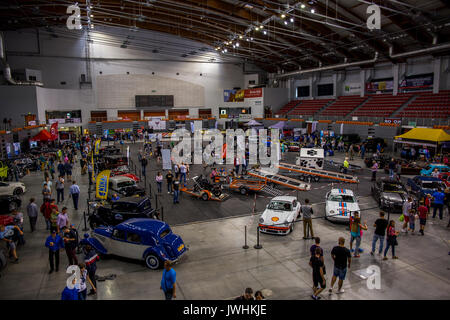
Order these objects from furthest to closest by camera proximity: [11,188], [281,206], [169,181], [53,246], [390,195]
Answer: [169,181] < [11,188] < [390,195] < [281,206] < [53,246]

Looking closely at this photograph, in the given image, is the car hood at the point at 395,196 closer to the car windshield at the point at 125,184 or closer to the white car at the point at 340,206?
the white car at the point at 340,206

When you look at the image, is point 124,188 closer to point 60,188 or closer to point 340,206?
point 60,188

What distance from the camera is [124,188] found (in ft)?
53.9

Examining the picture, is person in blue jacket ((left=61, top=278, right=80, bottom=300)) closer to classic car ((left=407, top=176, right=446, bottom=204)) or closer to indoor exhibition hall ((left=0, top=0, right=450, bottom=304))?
indoor exhibition hall ((left=0, top=0, right=450, bottom=304))

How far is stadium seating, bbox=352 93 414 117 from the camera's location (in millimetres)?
33844

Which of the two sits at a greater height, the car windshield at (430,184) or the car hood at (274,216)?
the car windshield at (430,184)

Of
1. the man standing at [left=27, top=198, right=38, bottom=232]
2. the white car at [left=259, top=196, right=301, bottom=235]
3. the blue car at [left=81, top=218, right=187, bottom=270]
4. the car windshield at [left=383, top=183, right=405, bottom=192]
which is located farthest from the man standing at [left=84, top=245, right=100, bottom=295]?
the car windshield at [left=383, top=183, right=405, bottom=192]

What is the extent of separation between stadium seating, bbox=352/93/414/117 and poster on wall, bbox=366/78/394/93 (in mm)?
1080

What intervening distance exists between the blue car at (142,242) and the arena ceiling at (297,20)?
71.5 ft

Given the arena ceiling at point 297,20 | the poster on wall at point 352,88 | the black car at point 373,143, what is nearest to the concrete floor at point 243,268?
A: the arena ceiling at point 297,20

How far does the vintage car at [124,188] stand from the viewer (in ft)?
53.6

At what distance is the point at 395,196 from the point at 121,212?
12.5 metres

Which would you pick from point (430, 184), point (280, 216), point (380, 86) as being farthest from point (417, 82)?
point (280, 216)

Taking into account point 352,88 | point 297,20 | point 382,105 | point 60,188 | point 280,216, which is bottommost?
point 280,216
